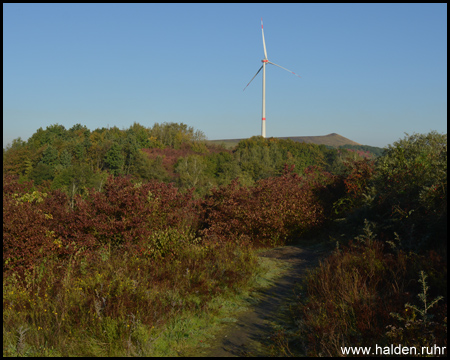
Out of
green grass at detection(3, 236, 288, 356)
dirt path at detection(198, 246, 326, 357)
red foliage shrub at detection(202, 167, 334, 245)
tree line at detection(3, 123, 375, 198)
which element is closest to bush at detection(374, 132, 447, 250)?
dirt path at detection(198, 246, 326, 357)

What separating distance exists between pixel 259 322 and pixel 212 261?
2.62 m

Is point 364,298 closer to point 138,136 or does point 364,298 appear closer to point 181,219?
point 181,219

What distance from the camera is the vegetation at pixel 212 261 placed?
16.3ft

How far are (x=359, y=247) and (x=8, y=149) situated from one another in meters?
87.8

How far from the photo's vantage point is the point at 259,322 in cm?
589

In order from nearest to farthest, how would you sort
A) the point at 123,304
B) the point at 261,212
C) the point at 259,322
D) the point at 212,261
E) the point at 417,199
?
1. the point at 123,304
2. the point at 259,322
3. the point at 212,261
4. the point at 417,199
5. the point at 261,212

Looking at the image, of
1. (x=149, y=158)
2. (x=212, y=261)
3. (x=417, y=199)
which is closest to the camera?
(x=212, y=261)

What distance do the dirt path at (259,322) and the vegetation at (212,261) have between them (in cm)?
31

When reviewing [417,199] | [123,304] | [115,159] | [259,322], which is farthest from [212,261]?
[115,159]

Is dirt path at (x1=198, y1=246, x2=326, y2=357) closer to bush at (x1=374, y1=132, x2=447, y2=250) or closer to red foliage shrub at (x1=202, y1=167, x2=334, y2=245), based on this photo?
bush at (x1=374, y1=132, x2=447, y2=250)

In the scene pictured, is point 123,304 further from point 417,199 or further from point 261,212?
point 261,212

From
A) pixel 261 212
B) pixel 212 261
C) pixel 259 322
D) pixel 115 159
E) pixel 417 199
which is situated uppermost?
pixel 115 159

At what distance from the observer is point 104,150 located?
242 ft

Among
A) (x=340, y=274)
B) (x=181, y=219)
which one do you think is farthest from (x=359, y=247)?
(x=181, y=219)
